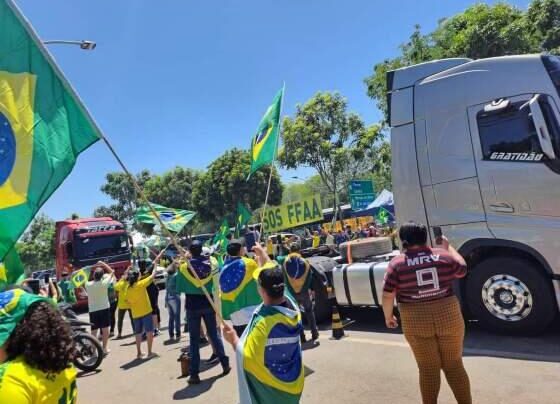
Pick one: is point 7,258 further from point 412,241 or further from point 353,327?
point 353,327

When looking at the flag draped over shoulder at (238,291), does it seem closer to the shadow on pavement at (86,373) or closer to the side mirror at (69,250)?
the shadow on pavement at (86,373)

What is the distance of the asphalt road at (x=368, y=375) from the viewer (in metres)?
4.50

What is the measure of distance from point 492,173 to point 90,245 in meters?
15.9

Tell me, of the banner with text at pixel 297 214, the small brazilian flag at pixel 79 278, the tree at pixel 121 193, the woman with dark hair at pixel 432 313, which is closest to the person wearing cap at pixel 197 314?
the woman with dark hair at pixel 432 313

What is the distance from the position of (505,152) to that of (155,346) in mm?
6966

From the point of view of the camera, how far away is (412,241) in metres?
3.69

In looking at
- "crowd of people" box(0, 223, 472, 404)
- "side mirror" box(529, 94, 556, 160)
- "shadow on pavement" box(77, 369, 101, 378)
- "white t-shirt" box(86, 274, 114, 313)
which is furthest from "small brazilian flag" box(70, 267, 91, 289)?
"side mirror" box(529, 94, 556, 160)

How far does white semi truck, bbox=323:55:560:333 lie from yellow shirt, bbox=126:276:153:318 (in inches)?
173

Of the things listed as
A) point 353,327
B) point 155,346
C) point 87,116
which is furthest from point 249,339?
point 155,346

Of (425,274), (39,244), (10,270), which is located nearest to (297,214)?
(425,274)

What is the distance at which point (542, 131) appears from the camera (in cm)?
537

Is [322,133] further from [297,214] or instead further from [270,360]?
[270,360]

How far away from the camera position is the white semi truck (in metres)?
5.50

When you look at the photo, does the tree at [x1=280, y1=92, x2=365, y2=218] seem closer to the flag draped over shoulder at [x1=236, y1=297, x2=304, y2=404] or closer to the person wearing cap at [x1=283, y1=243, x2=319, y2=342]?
the person wearing cap at [x1=283, y1=243, x2=319, y2=342]
